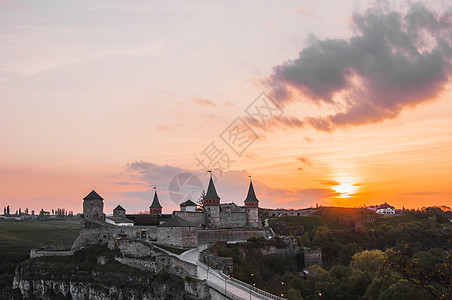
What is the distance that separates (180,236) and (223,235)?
10132 millimetres

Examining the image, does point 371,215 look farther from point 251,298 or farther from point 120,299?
point 251,298

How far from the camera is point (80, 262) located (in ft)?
239

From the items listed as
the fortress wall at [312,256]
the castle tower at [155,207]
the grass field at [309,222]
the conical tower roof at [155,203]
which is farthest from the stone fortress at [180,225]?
the grass field at [309,222]

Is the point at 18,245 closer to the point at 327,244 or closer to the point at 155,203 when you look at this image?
the point at 155,203

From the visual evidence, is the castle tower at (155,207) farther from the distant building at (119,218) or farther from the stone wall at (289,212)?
the stone wall at (289,212)

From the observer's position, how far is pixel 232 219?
83188mm

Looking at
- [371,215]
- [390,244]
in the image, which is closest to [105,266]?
[390,244]

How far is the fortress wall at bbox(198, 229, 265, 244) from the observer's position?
71375 millimetres

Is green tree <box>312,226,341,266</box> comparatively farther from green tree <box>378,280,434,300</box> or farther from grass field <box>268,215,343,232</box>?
green tree <box>378,280,434,300</box>

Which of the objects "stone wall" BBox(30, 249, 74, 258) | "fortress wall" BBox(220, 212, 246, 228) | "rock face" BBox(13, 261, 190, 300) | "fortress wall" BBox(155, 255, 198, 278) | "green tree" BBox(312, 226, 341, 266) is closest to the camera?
"fortress wall" BBox(155, 255, 198, 278)

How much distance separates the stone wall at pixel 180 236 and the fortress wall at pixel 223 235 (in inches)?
156

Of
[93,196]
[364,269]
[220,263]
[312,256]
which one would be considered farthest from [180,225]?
[364,269]

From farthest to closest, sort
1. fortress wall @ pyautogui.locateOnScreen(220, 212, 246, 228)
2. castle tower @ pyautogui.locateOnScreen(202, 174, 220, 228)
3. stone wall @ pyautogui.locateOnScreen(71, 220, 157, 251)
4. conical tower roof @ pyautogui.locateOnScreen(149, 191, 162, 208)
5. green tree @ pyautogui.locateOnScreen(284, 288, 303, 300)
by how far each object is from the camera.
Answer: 1. conical tower roof @ pyautogui.locateOnScreen(149, 191, 162, 208)
2. fortress wall @ pyautogui.locateOnScreen(220, 212, 246, 228)
3. castle tower @ pyautogui.locateOnScreen(202, 174, 220, 228)
4. stone wall @ pyautogui.locateOnScreen(71, 220, 157, 251)
5. green tree @ pyautogui.locateOnScreen(284, 288, 303, 300)

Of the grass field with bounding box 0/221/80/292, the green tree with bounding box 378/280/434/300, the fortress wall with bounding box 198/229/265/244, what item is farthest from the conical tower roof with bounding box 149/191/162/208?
the green tree with bounding box 378/280/434/300
